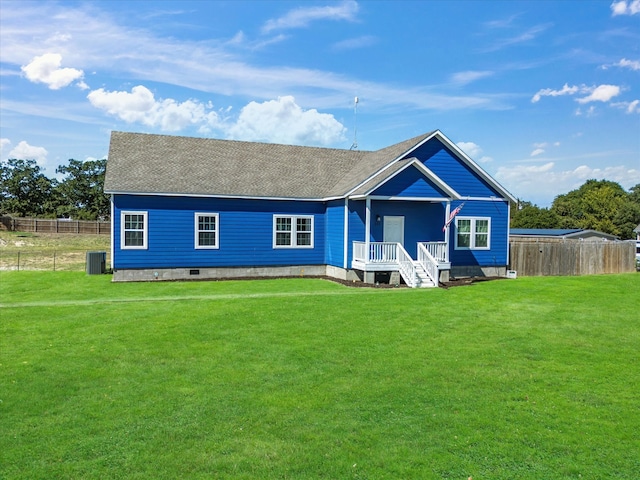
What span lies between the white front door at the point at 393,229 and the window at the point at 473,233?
9.88 ft

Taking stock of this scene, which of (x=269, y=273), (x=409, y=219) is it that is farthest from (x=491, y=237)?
(x=269, y=273)

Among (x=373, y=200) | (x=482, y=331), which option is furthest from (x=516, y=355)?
(x=373, y=200)

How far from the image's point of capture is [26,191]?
7450 cm

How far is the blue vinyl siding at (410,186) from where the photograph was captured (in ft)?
70.7

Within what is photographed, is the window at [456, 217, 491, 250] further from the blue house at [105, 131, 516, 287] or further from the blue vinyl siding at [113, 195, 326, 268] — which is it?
the blue vinyl siding at [113, 195, 326, 268]

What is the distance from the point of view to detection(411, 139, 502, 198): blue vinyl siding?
940 inches

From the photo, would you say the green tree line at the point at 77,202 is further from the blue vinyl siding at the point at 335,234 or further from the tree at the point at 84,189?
the blue vinyl siding at the point at 335,234

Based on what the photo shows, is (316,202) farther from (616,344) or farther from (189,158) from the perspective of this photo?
(616,344)

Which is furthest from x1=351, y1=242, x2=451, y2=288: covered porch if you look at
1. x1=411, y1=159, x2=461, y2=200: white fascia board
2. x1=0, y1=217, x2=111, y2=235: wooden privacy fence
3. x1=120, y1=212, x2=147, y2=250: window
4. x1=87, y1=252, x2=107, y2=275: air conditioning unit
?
x1=0, y1=217, x2=111, y2=235: wooden privacy fence

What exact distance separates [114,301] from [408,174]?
40.9ft

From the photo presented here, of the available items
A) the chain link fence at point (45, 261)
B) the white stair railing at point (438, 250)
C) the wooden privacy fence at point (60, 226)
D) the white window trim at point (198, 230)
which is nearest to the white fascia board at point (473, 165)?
the white stair railing at point (438, 250)

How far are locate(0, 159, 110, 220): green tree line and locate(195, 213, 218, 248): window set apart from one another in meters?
55.2

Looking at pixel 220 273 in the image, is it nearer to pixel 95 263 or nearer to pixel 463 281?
pixel 95 263

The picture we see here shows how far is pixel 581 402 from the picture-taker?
→ 774cm
